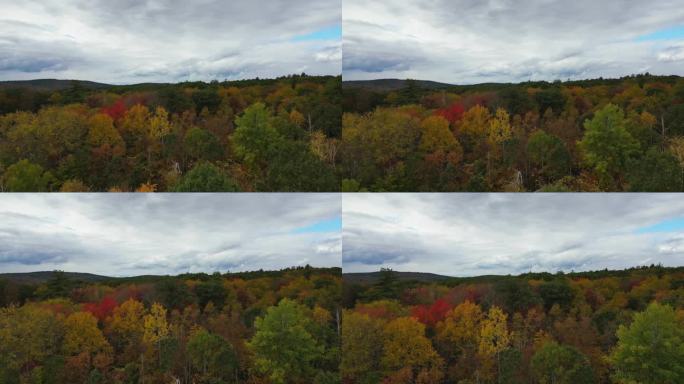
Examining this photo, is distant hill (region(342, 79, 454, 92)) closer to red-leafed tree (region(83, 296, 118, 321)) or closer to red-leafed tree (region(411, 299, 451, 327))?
red-leafed tree (region(411, 299, 451, 327))

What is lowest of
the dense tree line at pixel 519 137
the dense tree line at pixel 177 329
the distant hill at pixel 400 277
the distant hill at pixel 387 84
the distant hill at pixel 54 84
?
the dense tree line at pixel 177 329

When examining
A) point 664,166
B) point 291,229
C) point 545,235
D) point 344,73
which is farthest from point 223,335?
point 664,166

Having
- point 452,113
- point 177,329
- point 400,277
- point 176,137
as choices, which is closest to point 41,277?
point 177,329

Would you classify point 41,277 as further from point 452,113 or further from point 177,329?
point 452,113

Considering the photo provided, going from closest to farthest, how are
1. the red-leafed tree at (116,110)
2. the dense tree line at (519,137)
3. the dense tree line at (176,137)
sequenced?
the dense tree line at (519,137) < the dense tree line at (176,137) < the red-leafed tree at (116,110)

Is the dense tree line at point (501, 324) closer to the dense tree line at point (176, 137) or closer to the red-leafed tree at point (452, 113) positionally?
the dense tree line at point (176, 137)

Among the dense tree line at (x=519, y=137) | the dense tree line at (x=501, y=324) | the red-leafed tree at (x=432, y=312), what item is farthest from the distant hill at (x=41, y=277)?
the red-leafed tree at (x=432, y=312)
